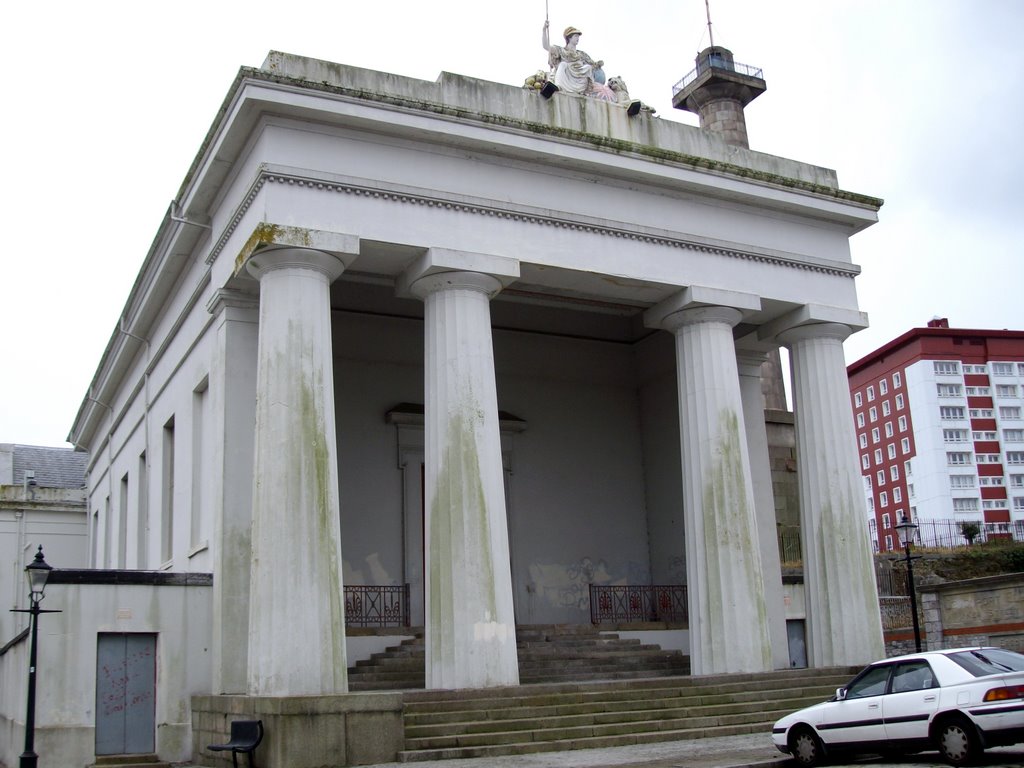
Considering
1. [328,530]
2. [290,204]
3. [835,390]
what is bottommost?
[328,530]

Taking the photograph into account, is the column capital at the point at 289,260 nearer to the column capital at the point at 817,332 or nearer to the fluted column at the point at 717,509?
the fluted column at the point at 717,509

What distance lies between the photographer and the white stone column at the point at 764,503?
2203 centimetres

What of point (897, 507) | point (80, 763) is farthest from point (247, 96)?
point (897, 507)

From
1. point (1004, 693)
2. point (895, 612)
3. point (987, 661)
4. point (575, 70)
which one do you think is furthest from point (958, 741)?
point (895, 612)

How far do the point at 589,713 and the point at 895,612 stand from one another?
1909cm

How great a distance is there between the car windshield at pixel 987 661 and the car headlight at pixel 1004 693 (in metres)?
0.31

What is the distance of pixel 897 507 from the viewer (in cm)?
8562

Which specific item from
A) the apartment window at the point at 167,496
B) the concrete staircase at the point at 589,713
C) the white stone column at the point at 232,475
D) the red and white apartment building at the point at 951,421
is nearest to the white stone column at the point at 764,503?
the concrete staircase at the point at 589,713

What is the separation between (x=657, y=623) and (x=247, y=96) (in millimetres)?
12855

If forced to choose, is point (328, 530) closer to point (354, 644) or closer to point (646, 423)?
point (354, 644)

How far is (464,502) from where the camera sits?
16.1 meters

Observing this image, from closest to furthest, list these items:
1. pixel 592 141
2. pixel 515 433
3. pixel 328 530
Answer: pixel 328 530
pixel 592 141
pixel 515 433

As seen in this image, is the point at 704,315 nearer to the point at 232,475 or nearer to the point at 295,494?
the point at 295,494

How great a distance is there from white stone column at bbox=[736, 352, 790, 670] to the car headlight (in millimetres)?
10697
